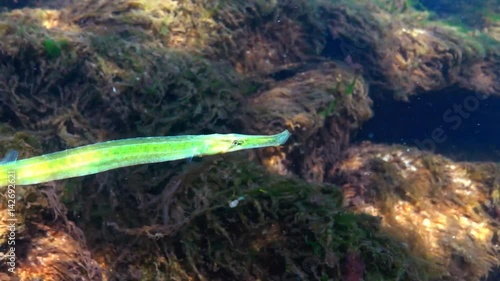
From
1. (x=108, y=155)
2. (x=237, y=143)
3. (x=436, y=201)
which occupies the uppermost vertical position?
(x=237, y=143)

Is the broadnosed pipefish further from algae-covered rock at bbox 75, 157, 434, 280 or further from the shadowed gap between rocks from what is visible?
the shadowed gap between rocks

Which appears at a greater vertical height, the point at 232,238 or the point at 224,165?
the point at 224,165

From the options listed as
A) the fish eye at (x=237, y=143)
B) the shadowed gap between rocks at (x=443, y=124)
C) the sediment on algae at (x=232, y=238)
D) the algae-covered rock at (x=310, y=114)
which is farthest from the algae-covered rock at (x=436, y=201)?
the fish eye at (x=237, y=143)

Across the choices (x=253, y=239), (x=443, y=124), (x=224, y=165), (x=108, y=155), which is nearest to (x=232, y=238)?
(x=253, y=239)

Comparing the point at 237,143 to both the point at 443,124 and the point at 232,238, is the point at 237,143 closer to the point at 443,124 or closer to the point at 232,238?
the point at 232,238

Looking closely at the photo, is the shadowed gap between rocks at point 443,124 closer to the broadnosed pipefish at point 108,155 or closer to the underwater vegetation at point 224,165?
the underwater vegetation at point 224,165

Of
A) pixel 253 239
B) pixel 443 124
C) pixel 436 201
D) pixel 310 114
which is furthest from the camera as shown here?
pixel 443 124
